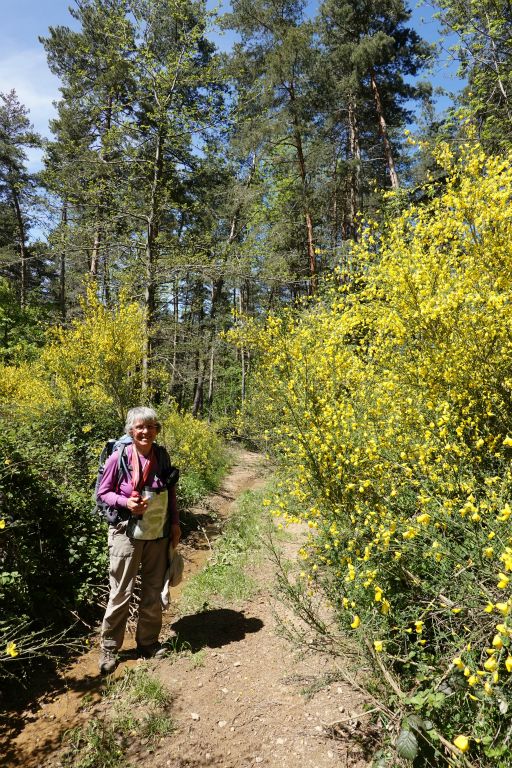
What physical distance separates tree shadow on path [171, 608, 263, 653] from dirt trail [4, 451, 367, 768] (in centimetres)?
1

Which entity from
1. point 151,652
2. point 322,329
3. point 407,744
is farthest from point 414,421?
point 151,652

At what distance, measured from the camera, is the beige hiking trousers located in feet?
10.3

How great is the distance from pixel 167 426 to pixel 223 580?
4507 millimetres

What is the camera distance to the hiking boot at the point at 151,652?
326 cm

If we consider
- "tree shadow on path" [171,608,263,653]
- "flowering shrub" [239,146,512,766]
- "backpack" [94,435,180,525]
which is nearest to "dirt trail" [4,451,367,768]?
"tree shadow on path" [171,608,263,653]

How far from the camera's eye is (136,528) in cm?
314

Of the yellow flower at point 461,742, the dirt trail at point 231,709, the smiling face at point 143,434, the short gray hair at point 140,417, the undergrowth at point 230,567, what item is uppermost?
the short gray hair at point 140,417

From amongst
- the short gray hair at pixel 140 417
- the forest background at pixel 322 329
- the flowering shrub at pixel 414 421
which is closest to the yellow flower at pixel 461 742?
the forest background at pixel 322 329

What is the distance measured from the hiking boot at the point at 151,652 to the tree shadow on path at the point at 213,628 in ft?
0.70

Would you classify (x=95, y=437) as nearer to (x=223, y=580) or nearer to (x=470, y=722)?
(x=223, y=580)

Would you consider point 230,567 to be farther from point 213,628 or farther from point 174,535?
point 174,535

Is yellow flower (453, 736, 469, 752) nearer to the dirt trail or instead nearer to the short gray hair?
the dirt trail

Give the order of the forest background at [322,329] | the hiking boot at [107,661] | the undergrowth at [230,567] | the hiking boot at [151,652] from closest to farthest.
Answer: the forest background at [322,329] → the hiking boot at [107,661] → the hiking boot at [151,652] → the undergrowth at [230,567]

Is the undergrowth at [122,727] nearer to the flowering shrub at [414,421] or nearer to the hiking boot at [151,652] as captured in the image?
the hiking boot at [151,652]
